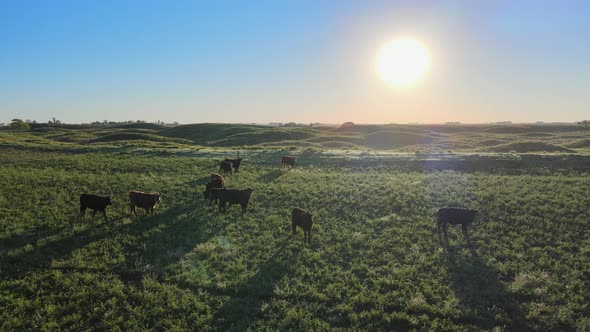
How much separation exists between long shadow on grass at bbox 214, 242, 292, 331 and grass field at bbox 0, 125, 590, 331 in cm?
6

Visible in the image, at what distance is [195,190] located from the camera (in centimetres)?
2811

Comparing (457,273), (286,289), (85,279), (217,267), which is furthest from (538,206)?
(85,279)

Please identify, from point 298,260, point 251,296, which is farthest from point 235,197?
point 251,296

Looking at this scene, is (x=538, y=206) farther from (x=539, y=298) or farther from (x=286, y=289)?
(x=286, y=289)

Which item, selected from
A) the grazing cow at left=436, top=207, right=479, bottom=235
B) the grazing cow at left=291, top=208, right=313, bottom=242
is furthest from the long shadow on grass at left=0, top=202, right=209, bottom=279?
the grazing cow at left=436, top=207, right=479, bottom=235

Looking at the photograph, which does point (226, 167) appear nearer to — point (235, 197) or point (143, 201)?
point (235, 197)

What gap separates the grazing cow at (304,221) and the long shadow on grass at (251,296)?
2272 mm

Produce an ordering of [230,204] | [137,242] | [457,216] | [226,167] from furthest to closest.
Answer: [226,167] → [230,204] → [457,216] → [137,242]

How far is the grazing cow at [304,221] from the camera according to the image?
1861cm

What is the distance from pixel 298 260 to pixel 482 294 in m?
6.98

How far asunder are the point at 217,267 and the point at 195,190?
13.4m

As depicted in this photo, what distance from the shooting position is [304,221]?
18.7 metres

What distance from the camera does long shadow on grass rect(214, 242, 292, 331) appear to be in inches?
476

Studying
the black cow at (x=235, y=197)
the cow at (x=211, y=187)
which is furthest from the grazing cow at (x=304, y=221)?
the cow at (x=211, y=187)
